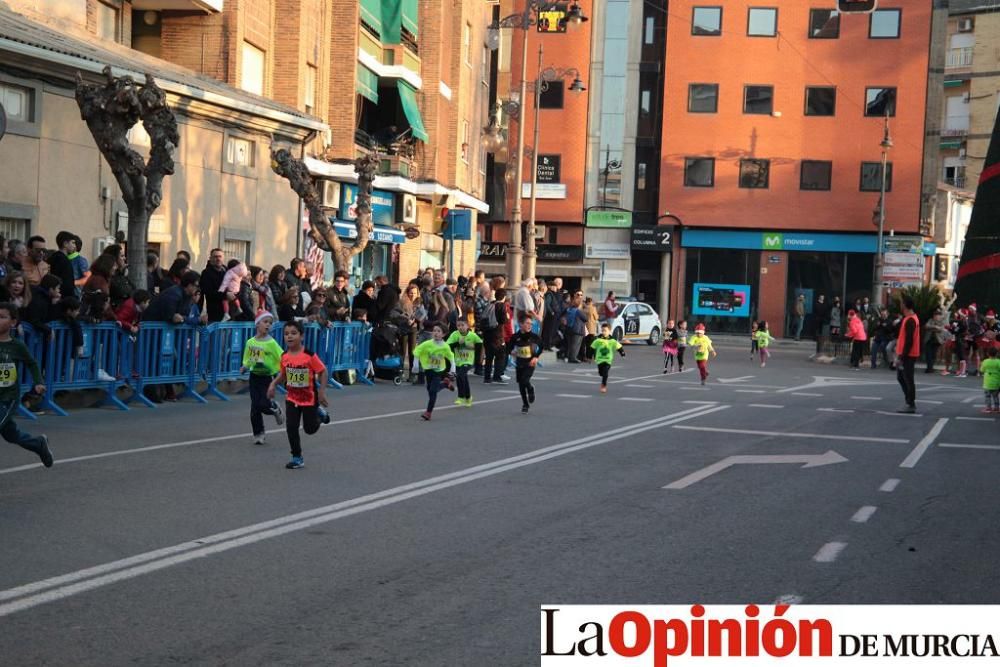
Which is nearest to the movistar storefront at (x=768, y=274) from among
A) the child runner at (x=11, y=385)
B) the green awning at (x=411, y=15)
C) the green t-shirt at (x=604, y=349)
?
the green awning at (x=411, y=15)

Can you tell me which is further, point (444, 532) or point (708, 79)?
point (708, 79)

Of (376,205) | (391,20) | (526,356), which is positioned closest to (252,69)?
(376,205)

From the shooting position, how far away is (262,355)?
13.5m

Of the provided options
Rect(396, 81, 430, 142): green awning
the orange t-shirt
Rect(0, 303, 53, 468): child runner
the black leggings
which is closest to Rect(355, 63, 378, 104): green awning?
Rect(396, 81, 430, 142): green awning

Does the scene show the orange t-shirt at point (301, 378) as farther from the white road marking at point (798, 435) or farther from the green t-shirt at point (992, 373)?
the green t-shirt at point (992, 373)

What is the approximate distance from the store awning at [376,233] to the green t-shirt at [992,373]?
61.0 ft

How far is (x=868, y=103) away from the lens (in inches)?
2159

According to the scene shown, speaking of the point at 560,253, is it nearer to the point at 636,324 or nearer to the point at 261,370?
the point at 636,324

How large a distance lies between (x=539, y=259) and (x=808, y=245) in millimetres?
11810

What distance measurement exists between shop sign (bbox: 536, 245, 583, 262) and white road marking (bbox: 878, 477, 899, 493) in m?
45.4

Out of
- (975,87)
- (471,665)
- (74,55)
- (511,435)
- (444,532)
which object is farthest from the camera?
(975,87)

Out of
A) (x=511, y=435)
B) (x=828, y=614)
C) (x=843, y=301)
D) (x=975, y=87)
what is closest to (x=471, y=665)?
(x=828, y=614)

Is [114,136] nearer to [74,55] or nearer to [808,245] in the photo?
[74,55]

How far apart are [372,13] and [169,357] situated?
2288 cm
